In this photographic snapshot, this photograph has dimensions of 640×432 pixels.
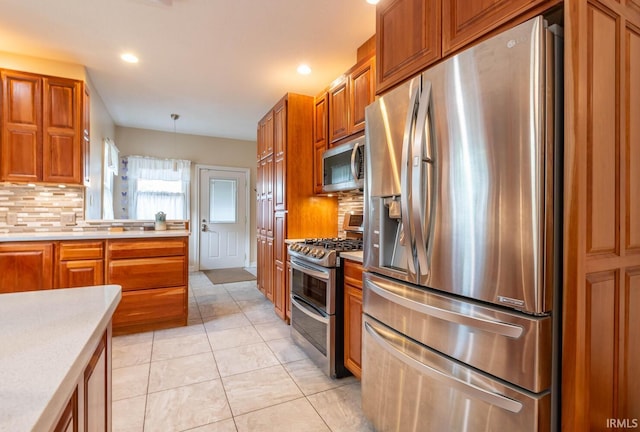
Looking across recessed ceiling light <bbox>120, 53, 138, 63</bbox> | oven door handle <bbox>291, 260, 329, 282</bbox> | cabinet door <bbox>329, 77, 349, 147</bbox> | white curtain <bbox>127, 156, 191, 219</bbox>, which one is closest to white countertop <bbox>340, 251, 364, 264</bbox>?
oven door handle <bbox>291, 260, 329, 282</bbox>

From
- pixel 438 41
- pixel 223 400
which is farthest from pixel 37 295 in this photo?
pixel 438 41

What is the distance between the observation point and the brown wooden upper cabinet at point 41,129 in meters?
3.01

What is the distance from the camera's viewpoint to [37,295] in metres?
1.04

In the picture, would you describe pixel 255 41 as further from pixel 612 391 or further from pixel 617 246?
pixel 612 391

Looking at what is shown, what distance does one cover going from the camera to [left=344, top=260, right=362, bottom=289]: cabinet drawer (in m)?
2.02

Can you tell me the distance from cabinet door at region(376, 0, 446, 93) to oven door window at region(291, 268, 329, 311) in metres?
1.39

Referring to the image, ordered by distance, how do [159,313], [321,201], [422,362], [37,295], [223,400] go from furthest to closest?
1. [321,201]
2. [159,313]
3. [223,400]
4. [422,362]
5. [37,295]

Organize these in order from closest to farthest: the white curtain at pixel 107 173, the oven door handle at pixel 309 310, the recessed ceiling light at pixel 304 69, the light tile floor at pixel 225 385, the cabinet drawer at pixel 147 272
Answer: the light tile floor at pixel 225 385 < the oven door handle at pixel 309 310 < the cabinet drawer at pixel 147 272 < the recessed ceiling light at pixel 304 69 < the white curtain at pixel 107 173

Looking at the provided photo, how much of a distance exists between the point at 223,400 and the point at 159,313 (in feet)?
4.96

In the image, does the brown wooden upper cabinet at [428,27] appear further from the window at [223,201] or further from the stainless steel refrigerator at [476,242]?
the window at [223,201]

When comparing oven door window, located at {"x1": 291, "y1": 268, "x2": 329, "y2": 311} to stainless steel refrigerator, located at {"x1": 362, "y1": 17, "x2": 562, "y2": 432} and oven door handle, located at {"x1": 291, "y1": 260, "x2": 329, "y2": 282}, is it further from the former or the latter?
stainless steel refrigerator, located at {"x1": 362, "y1": 17, "x2": 562, "y2": 432}

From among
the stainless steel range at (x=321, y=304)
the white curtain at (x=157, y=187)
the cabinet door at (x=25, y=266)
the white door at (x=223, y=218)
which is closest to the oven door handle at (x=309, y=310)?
the stainless steel range at (x=321, y=304)

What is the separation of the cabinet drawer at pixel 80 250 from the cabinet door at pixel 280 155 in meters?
1.71

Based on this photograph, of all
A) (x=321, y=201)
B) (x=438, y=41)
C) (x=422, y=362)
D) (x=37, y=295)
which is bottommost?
(x=422, y=362)
